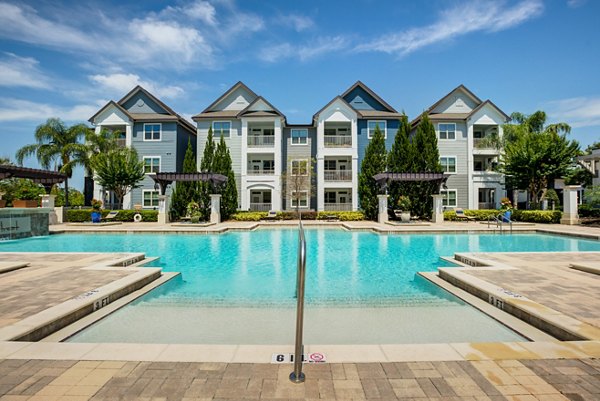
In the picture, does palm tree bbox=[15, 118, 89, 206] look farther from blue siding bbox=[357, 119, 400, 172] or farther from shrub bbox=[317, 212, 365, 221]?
blue siding bbox=[357, 119, 400, 172]

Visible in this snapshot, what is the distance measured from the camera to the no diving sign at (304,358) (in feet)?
10.7

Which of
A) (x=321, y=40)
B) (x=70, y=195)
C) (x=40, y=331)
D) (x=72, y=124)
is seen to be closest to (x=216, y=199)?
(x=321, y=40)

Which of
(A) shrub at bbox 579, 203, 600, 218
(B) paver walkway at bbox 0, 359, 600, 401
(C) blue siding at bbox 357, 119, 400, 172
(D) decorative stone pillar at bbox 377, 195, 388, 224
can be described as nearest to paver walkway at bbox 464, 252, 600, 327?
(B) paver walkway at bbox 0, 359, 600, 401

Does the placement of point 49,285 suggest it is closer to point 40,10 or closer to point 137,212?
point 40,10

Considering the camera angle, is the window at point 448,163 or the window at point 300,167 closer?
the window at point 300,167

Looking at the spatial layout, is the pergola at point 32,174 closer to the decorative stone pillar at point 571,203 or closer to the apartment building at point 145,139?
the apartment building at point 145,139

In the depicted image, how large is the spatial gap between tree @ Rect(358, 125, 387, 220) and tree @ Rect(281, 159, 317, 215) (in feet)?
17.0

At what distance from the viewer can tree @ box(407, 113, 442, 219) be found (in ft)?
82.6

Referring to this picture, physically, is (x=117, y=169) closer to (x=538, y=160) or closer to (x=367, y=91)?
→ (x=367, y=91)

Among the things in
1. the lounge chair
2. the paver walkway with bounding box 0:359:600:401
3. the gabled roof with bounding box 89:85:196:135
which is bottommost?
the paver walkway with bounding box 0:359:600:401

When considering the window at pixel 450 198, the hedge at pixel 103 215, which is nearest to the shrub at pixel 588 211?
the window at pixel 450 198

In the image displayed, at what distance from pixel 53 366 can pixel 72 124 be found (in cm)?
3398

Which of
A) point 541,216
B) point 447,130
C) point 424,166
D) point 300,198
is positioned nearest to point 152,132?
point 300,198

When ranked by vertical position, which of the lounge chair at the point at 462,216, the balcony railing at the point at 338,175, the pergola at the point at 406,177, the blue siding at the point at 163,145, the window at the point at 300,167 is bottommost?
the lounge chair at the point at 462,216
